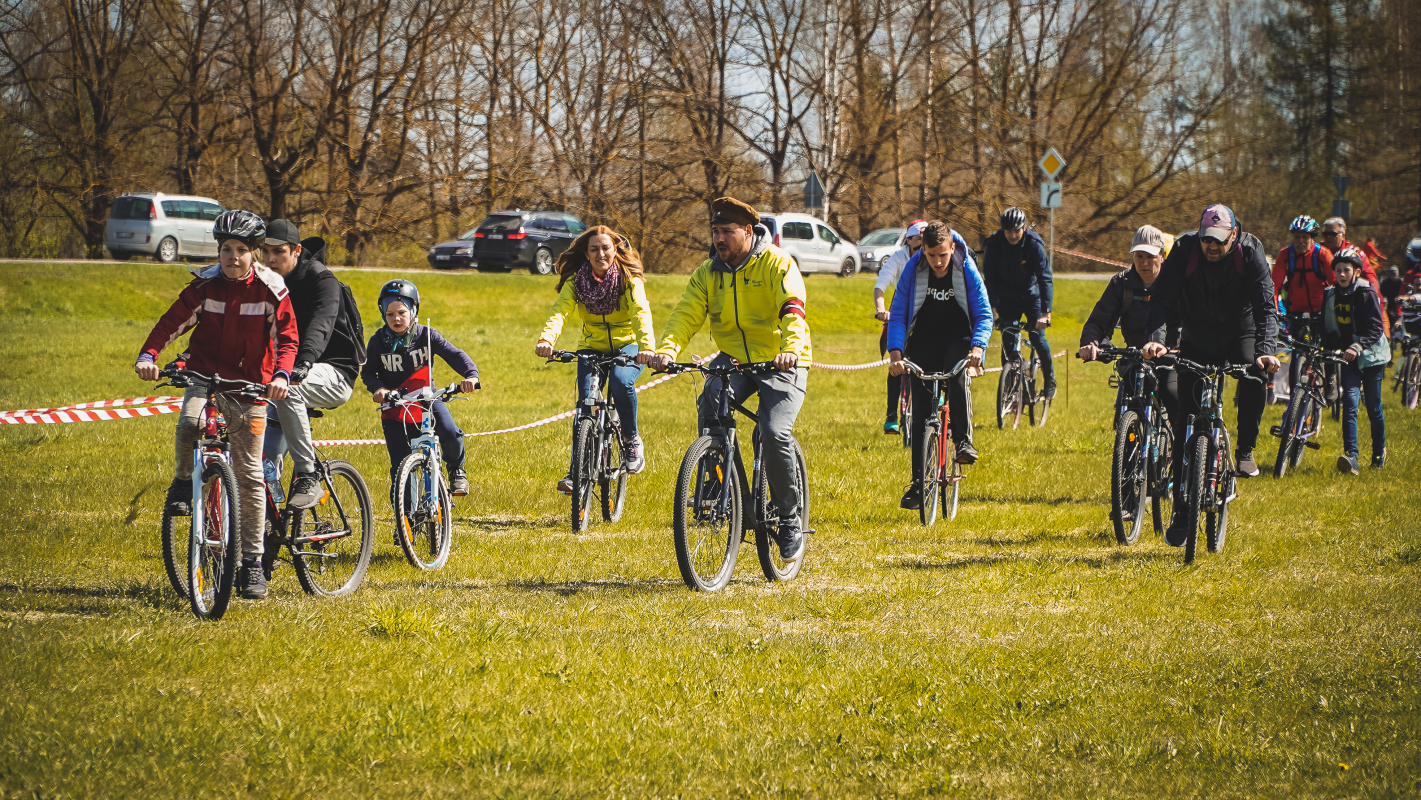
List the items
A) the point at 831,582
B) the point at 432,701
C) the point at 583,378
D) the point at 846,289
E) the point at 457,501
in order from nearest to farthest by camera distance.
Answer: the point at 432,701 → the point at 831,582 → the point at 583,378 → the point at 457,501 → the point at 846,289

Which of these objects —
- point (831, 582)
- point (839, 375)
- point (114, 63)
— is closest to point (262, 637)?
point (831, 582)

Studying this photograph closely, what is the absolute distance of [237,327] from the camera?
20.7ft

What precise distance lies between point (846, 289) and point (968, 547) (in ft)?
85.3

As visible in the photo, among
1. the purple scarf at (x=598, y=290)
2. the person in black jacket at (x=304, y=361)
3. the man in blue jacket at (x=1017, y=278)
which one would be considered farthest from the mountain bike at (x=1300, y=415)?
the person in black jacket at (x=304, y=361)

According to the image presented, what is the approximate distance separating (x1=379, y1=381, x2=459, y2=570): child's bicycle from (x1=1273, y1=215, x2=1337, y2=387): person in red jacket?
8928 millimetres

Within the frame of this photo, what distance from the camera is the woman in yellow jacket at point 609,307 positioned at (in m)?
9.35

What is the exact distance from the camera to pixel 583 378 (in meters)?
9.28

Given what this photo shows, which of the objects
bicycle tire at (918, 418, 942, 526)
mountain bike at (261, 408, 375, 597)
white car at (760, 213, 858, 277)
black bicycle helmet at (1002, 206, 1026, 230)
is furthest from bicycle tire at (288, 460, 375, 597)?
white car at (760, 213, 858, 277)

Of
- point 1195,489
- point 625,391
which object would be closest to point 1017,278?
point 625,391

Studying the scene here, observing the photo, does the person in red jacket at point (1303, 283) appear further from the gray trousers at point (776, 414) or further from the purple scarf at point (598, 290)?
the gray trousers at point (776, 414)

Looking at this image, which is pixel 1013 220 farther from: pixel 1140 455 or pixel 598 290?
pixel 598 290

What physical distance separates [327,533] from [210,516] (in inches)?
31.9

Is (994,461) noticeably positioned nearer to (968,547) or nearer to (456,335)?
(968,547)

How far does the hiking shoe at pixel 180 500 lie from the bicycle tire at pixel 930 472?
4740 millimetres
